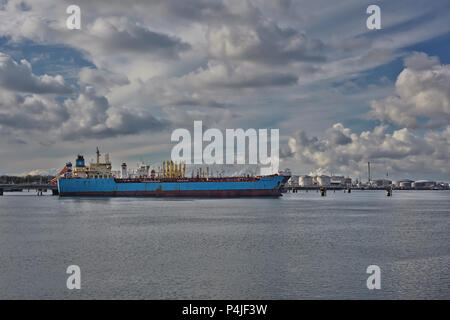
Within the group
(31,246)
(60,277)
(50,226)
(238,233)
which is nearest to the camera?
(60,277)

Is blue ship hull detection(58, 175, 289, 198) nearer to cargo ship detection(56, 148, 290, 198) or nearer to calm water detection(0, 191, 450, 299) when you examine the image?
cargo ship detection(56, 148, 290, 198)

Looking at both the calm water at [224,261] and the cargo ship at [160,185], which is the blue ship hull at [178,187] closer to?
the cargo ship at [160,185]

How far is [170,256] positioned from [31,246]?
9.98 metres

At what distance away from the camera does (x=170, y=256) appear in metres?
22.8

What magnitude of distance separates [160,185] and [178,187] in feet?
13.7

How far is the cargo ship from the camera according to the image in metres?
89.6

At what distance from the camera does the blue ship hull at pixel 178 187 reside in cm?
8938

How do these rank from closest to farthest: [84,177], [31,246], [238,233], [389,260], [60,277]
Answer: [60,277] < [389,260] < [31,246] < [238,233] < [84,177]

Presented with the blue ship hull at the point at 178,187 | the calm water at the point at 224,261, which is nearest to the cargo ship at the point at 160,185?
the blue ship hull at the point at 178,187

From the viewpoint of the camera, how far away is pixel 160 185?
94.4 meters

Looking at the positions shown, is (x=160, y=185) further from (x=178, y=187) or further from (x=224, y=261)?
(x=224, y=261)

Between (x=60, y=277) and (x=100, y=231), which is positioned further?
(x=100, y=231)
